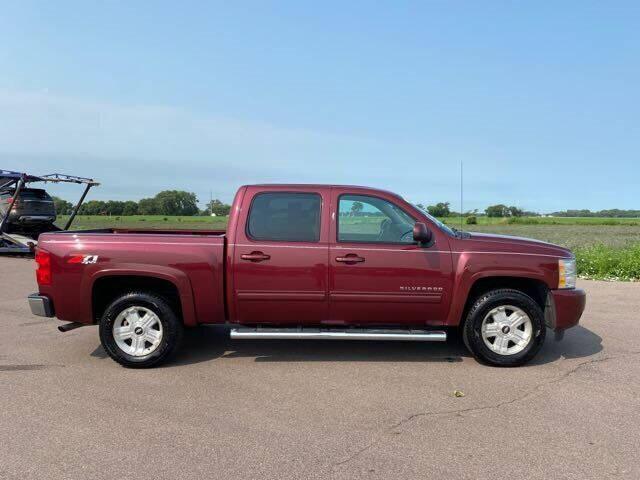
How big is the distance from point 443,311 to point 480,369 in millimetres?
689

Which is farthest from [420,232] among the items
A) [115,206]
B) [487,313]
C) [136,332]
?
[115,206]

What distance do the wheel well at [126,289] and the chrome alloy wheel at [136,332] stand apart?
0.79 feet

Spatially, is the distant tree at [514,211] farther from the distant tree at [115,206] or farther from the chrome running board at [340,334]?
the distant tree at [115,206]

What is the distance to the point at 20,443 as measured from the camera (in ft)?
11.1

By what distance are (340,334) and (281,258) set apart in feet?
3.12

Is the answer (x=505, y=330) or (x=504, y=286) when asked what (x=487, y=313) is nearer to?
(x=505, y=330)

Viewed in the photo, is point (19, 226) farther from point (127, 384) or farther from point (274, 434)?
point (274, 434)

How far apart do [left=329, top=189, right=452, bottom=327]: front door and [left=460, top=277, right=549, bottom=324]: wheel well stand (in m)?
0.36

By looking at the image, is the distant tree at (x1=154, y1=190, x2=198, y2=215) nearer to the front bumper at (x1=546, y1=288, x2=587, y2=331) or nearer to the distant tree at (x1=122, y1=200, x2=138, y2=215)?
the distant tree at (x1=122, y1=200, x2=138, y2=215)

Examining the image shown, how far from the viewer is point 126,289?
514 cm

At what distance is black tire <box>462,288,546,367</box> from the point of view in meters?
4.94

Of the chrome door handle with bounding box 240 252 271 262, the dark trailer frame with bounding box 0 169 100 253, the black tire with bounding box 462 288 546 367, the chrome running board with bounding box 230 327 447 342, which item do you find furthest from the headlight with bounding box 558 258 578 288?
the dark trailer frame with bounding box 0 169 100 253

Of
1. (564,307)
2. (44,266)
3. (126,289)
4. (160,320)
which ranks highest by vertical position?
(44,266)

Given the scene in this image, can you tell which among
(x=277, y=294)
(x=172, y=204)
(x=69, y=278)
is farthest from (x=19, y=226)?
(x=172, y=204)
